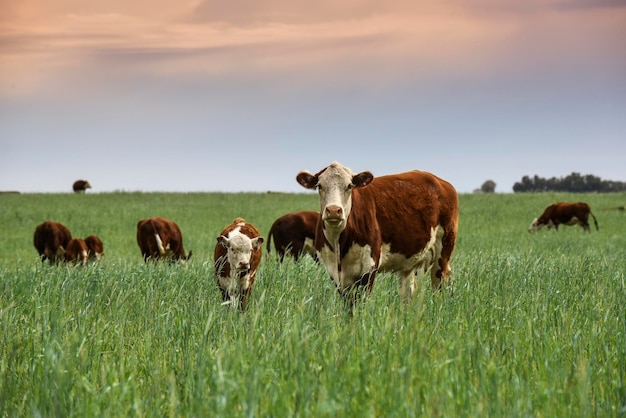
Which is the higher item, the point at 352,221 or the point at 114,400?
the point at 352,221

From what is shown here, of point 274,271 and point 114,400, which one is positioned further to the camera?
point 274,271

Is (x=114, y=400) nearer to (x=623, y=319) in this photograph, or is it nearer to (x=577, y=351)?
(x=577, y=351)

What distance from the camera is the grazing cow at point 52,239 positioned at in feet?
60.5

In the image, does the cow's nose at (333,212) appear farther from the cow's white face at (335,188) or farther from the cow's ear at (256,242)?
the cow's ear at (256,242)

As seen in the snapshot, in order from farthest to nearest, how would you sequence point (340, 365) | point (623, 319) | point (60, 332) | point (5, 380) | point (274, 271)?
1. point (274, 271)
2. point (623, 319)
3. point (60, 332)
4. point (5, 380)
5. point (340, 365)

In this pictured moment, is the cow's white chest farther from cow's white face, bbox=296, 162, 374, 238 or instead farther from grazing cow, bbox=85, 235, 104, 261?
grazing cow, bbox=85, 235, 104, 261

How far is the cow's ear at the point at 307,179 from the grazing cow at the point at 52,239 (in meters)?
13.0

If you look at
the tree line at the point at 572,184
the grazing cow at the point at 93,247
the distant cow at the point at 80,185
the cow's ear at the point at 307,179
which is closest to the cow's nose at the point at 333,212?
the cow's ear at the point at 307,179

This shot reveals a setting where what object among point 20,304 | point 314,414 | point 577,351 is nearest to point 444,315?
point 577,351

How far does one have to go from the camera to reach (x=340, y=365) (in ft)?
13.4

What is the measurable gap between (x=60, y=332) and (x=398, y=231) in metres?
4.05

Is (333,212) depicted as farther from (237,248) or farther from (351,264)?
(237,248)

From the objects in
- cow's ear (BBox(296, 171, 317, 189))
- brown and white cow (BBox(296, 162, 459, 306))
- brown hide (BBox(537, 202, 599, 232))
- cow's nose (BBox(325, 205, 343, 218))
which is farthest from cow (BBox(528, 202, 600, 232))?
A: cow's nose (BBox(325, 205, 343, 218))

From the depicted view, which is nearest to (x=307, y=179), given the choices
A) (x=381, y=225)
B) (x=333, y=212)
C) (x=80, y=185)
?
(x=333, y=212)
